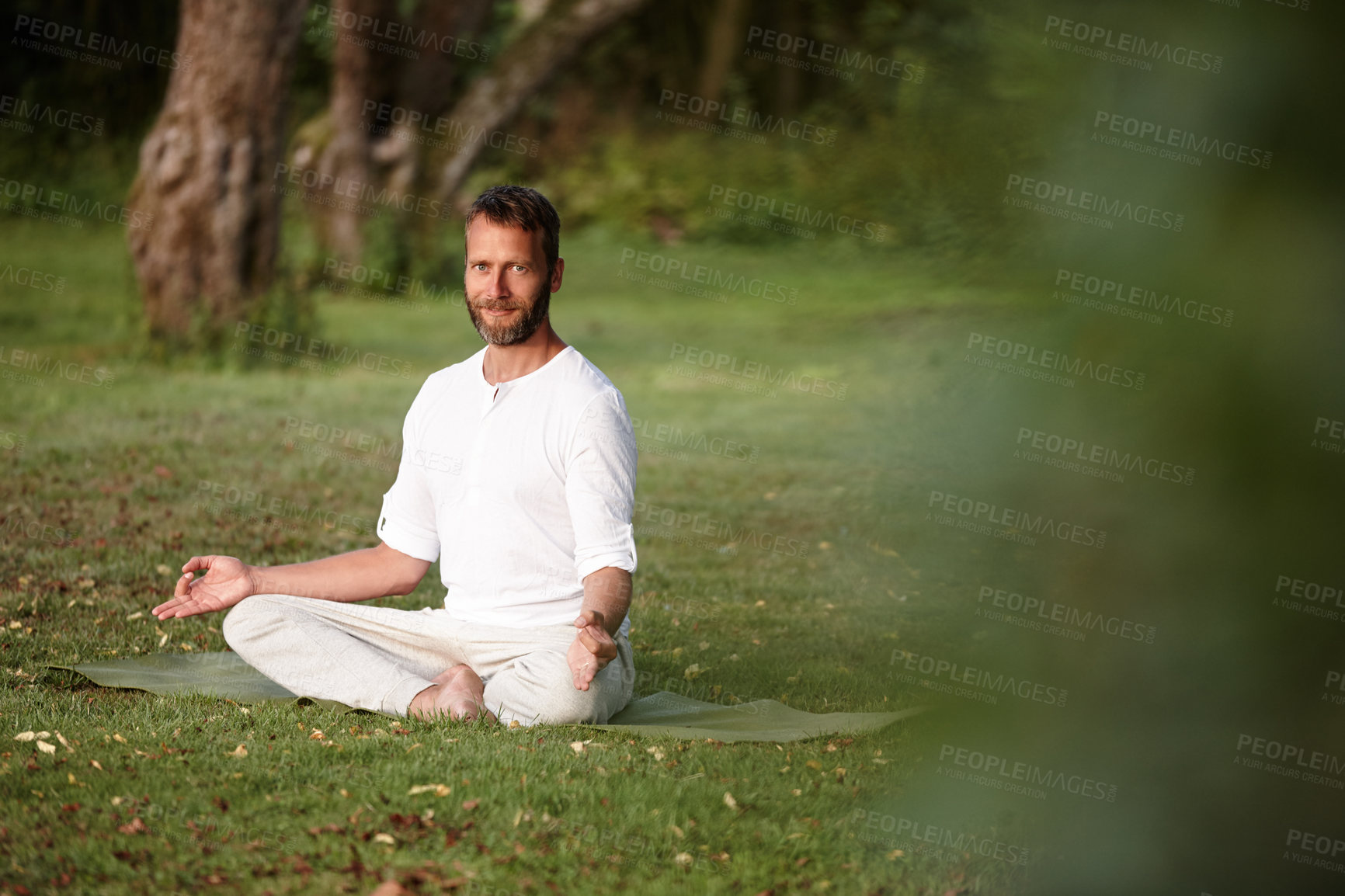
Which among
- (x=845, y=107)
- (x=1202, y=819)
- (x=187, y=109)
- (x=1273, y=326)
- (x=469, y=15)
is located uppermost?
(x=469, y=15)

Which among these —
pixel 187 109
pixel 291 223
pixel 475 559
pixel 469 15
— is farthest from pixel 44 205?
pixel 475 559

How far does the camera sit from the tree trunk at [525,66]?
16.3m

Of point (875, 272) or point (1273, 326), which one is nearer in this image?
point (1273, 326)

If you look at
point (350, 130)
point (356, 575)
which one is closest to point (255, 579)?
point (356, 575)

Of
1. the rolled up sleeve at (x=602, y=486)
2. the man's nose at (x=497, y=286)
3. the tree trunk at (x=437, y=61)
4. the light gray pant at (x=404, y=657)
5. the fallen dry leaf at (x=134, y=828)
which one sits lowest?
the fallen dry leaf at (x=134, y=828)

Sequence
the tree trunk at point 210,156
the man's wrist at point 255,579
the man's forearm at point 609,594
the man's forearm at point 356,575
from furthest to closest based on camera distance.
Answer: the tree trunk at point 210,156, the man's forearm at point 356,575, the man's wrist at point 255,579, the man's forearm at point 609,594

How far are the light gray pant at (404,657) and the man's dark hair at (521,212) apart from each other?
3.85 ft

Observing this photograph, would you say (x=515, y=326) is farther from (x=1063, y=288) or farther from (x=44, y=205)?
(x=44, y=205)

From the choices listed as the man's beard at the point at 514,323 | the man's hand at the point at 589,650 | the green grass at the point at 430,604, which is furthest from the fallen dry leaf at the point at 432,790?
the man's beard at the point at 514,323

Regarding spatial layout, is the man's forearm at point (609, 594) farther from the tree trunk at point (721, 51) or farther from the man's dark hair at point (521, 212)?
the tree trunk at point (721, 51)

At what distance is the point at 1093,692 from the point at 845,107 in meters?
0.42

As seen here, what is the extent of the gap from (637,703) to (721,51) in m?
20.7

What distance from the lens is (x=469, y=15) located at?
17891 mm

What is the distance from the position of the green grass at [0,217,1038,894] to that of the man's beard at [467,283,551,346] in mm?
1068
